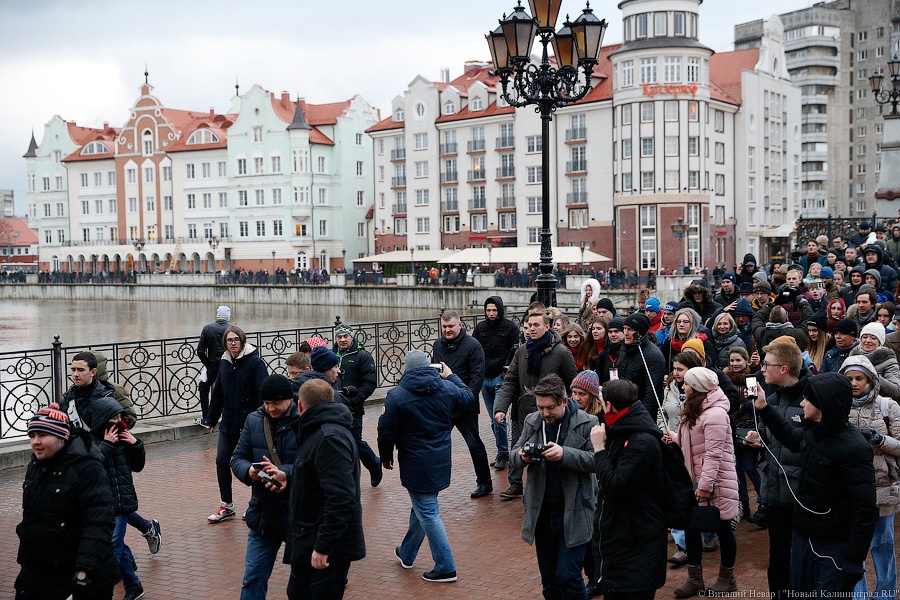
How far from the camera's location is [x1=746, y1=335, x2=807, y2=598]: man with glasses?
5914mm

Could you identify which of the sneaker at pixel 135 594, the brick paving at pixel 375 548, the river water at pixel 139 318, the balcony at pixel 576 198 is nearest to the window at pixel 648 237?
the balcony at pixel 576 198

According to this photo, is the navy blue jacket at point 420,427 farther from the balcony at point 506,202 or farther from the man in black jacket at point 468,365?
→ the balcony at point 506,202

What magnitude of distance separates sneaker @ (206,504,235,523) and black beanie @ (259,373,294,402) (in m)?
3.44

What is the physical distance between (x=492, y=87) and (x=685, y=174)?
17311 millimetres

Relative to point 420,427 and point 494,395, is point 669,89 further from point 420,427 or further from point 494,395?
point 420,427

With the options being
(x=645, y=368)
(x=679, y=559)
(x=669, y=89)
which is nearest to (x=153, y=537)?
(x=679, y=559)

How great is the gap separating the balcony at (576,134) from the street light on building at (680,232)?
9.16 meters

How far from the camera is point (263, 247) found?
81.6 m

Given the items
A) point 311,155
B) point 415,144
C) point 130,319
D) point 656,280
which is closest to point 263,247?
point 311,155

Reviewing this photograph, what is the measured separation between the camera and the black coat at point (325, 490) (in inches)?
201

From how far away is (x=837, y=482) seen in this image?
5.14 meters

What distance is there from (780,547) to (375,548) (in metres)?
3.45

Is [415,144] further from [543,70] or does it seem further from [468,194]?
[543,70]

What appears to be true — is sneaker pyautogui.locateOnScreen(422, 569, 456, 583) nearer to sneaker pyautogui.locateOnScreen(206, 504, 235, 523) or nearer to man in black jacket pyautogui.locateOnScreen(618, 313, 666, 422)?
man in black jacket pyautogui.locateOnScreen(618, 313, 666, 422)
